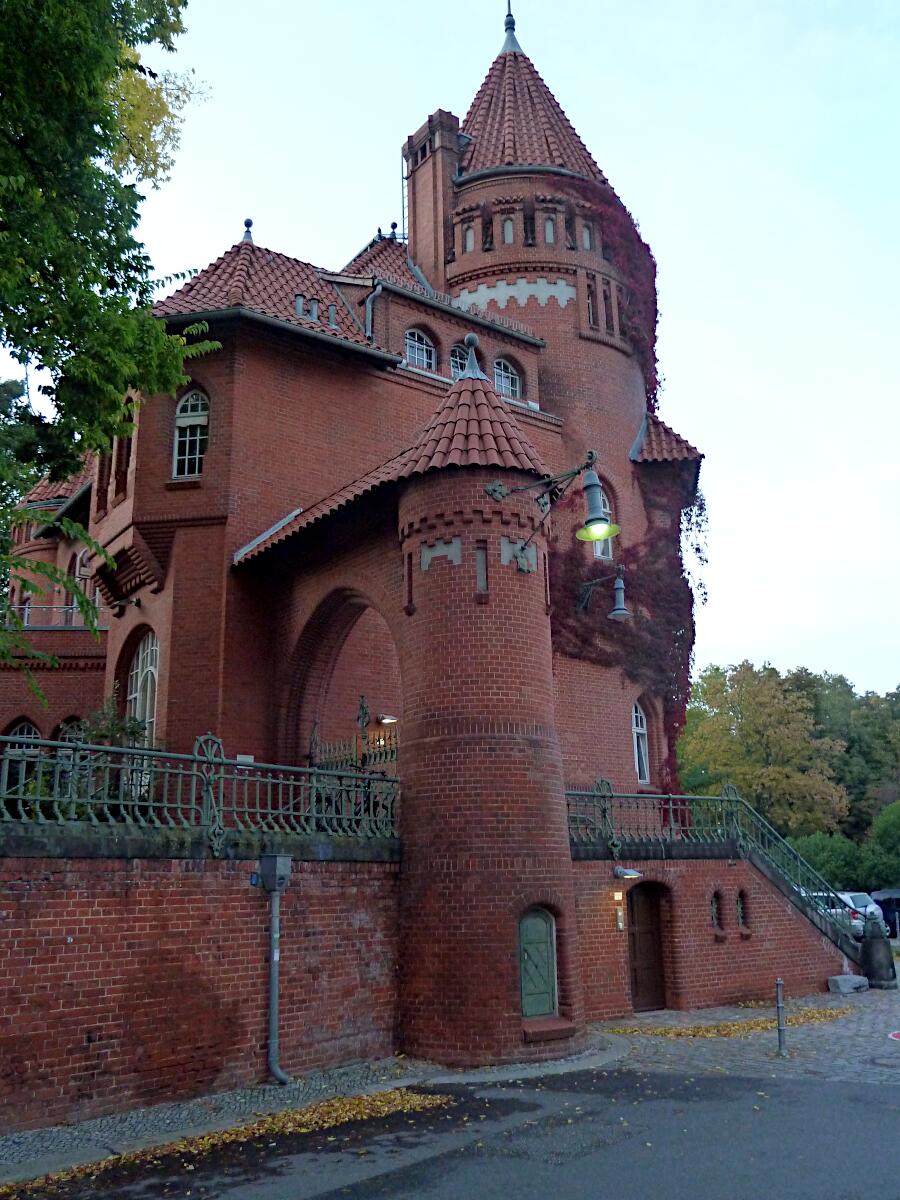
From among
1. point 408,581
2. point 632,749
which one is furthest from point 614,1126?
point 632,749

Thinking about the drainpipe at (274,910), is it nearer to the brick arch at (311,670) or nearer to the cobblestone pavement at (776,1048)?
the cobblestone pavement at (776,1048)

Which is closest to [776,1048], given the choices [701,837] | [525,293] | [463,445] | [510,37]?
[701,837]

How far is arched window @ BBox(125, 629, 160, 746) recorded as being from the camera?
59.1 feet

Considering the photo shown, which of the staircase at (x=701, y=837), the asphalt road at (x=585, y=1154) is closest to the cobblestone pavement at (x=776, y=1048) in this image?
the asphalt road at (x=585, y=1154)

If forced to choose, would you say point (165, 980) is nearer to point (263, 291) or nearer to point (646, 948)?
point (646, 948)

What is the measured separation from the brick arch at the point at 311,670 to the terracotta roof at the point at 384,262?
10.7 metres

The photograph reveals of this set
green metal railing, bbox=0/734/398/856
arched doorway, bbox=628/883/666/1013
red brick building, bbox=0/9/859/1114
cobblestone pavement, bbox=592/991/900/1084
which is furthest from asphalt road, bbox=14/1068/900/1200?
arched doorway, bbox=628/883/666/1013

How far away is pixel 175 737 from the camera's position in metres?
16.5

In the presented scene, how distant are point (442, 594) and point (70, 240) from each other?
613 centimetres

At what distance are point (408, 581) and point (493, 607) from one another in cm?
135

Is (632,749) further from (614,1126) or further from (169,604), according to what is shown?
(614,1126)

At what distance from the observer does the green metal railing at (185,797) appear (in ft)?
31.7

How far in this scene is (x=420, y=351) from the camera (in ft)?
71.3

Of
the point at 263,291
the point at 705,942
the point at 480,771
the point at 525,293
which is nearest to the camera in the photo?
the point at 480,771
